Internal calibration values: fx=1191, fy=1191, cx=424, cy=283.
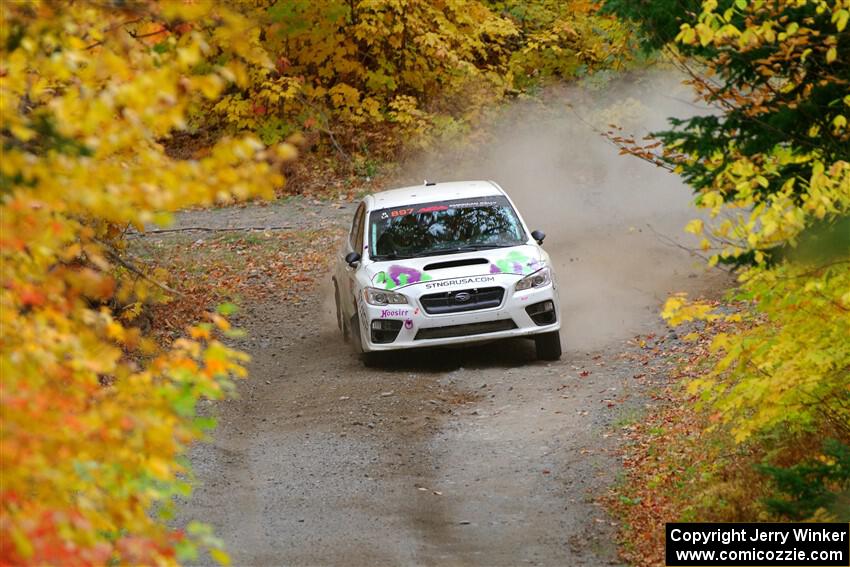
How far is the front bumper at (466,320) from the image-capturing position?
13.0 meters

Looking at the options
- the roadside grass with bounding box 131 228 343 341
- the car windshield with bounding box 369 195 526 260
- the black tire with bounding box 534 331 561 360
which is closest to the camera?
the black tire with bounding box 534 331 561 360

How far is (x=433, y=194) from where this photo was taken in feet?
47.5

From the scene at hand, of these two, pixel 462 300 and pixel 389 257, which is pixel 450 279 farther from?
pixel 389 257

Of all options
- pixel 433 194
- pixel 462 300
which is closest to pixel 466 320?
pixel 462 300

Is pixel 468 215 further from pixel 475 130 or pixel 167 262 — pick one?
pixel 475 130

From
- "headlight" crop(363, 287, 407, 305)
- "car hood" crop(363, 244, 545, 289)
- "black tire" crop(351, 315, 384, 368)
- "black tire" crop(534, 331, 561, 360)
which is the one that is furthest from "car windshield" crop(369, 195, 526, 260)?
"black tire" crop(534, 331, 561, 360)

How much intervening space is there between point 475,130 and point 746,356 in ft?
70.9

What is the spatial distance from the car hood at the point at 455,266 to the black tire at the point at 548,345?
78 cm

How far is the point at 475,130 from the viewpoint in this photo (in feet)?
94.8

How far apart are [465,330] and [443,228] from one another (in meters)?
1.43

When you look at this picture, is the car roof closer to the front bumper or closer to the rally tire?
the front bumper

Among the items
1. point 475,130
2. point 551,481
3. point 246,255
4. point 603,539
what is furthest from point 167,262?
point 603,539

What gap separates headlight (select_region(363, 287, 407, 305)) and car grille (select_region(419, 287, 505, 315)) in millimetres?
254

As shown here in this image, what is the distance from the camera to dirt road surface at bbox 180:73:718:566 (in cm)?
836
